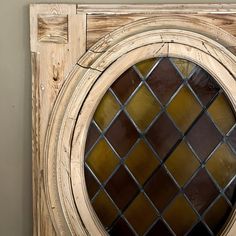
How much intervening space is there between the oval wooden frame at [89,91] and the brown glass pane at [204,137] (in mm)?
119

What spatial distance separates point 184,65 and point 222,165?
0.36 metres

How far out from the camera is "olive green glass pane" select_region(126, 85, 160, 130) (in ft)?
4.33

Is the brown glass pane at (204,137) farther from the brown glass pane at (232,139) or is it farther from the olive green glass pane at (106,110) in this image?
the olive green glass pane at (106,110)

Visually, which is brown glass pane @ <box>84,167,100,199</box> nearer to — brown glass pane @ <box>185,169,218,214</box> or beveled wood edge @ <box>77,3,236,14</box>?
brown glass pane @ <box>185,169,218,214</box>

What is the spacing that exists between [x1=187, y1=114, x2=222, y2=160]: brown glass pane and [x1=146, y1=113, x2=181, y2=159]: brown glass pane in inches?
2.1

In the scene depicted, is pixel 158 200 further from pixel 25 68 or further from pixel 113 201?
pixel 25 68

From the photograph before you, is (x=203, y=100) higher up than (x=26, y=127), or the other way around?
(x=203, y=100)

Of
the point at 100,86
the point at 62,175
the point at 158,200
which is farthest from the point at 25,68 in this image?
the point at 158,200

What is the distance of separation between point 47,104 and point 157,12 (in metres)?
0.47

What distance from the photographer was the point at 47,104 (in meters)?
1.32

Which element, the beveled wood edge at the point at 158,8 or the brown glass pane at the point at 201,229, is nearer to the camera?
the beveled wood edge at the point at 158,8

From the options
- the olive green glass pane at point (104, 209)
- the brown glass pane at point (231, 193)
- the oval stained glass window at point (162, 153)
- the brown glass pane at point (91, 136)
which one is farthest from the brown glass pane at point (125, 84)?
the brown glass pane at point (231, 193)

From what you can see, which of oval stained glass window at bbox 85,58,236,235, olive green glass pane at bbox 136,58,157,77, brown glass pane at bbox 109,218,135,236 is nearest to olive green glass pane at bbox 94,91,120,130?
oval stained glass window at bbox 85,58,236,235

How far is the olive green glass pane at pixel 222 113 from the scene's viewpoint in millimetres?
1304
